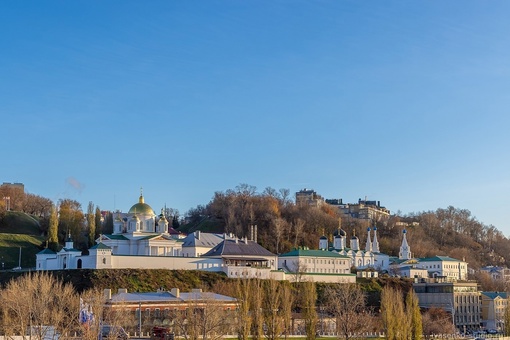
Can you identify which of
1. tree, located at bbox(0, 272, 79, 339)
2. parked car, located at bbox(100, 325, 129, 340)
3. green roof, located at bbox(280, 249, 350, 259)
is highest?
green roof, located at bbox(280, 249, 350, 259)

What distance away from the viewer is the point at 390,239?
12875 centimetres

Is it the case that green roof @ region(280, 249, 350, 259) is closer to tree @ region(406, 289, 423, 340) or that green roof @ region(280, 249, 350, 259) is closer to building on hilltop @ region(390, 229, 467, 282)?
building on hilltop @ region(390, 229, 467, 282)

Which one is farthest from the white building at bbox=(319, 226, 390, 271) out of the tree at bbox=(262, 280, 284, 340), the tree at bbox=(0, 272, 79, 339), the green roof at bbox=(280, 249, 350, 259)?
the tree at bbox=(0, 272, 79, 339)

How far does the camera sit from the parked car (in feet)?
127

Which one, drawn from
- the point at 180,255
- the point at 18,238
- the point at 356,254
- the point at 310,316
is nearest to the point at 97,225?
the point at 18,238

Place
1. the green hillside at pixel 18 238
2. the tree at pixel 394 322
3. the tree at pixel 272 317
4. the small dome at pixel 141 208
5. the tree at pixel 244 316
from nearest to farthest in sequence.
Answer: the tree at pixel 244 316 < the tree at pixel 272 317 < the tree at pixel 394 322 < the small dome at pixel 141 208 < the green hillside at pixel 18 238

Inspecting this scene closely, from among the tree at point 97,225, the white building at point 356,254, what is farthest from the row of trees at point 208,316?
→ the tree at point 97,225

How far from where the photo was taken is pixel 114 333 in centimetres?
4006

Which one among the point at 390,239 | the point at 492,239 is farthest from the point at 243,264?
the point at 492,239

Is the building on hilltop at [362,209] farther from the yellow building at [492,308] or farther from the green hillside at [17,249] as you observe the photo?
the green hillside at [17,249]

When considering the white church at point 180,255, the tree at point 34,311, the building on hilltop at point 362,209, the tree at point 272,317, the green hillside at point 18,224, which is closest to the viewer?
the tree at point 34,311

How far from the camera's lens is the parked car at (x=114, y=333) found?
3862 centimetres

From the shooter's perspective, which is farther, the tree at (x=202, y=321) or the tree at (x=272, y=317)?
the tree at (x=272, y=317)

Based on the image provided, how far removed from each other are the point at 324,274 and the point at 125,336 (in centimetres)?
4785
